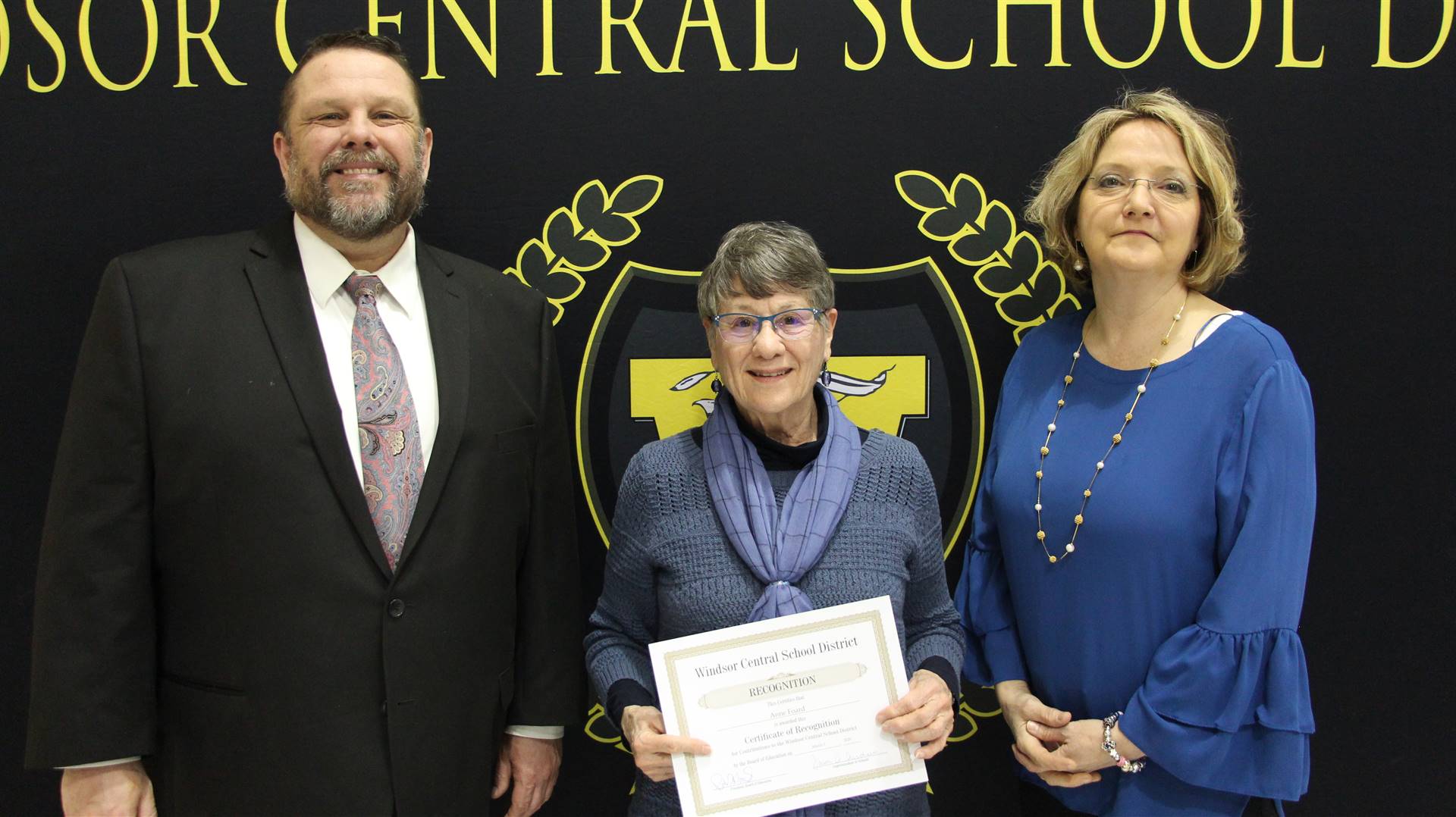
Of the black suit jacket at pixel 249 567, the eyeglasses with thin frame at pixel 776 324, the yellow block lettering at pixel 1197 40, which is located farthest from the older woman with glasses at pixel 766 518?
the yellow block lettering at pixel 1197 40

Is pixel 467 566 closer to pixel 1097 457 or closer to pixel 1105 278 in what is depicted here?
pixel 1097 457

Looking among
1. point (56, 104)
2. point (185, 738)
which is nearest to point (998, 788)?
point (185, 738)

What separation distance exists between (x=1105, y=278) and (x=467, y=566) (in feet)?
4.33

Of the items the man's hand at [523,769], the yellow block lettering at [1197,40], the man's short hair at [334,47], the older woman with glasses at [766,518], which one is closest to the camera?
the older woman with glasses at [766,518]

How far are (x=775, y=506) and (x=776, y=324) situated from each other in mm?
330

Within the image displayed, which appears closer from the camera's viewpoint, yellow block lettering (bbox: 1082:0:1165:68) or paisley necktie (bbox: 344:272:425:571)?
paisley necktie (bbox: 344:272:425:571)

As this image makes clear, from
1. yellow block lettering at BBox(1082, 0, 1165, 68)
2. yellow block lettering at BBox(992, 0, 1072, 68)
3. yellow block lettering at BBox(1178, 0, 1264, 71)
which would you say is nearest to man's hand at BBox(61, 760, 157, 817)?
yellow block lettering at BBox(992, 0, 1072, 68)

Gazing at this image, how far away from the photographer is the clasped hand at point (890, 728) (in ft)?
6.07

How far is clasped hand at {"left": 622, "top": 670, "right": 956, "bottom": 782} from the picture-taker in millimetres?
1850

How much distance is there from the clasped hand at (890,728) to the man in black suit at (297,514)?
35 cm

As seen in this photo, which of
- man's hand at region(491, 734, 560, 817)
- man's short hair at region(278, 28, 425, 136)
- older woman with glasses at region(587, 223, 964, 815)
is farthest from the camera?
man's hand at region(491, 734, 560, 817)

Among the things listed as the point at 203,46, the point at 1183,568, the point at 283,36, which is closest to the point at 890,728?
the point at 1183,568

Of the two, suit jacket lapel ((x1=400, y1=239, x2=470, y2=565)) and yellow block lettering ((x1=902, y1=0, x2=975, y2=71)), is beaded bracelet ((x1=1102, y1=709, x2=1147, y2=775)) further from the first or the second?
yellow block lettering ((x1=902, y1=0, x2=975, y2=71))

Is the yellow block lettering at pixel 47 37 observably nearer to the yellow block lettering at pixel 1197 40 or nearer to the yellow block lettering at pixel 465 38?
the yellow block lettering at pixel 465 38
